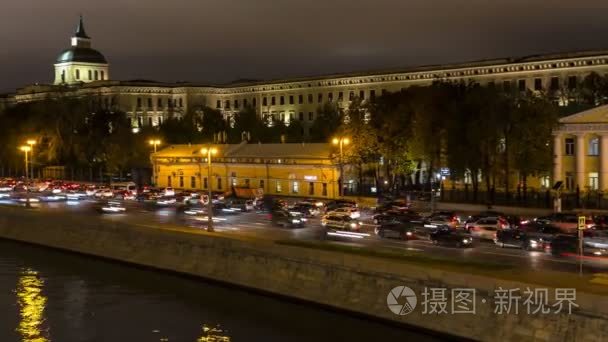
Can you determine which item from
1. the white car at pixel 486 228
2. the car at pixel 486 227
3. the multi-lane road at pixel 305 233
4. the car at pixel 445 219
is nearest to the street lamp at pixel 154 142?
the multi-lane road at pixel 305 233

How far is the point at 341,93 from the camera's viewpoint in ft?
532

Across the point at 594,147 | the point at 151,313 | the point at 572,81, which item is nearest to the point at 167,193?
the point at 594,147

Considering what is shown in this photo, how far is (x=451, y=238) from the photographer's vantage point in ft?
141

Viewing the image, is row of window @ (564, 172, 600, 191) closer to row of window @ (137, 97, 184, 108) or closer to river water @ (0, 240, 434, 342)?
river water @ (0, 240, 434, 342)

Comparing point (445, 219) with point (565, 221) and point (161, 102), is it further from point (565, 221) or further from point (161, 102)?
point (161, 102)

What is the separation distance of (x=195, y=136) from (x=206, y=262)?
81.3m

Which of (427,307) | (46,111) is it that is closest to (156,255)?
(427,307)

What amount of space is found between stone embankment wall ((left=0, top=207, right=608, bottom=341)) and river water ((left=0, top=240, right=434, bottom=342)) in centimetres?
66

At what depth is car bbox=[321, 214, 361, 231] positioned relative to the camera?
4878 cm

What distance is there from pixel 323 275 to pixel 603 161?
39992 mm

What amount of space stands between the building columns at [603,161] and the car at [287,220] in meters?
27.4

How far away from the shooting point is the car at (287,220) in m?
53.1

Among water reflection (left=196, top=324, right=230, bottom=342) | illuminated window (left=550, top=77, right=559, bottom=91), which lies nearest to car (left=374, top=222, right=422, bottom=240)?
water reflection (left=196, top=324, right=230, bottom=342)

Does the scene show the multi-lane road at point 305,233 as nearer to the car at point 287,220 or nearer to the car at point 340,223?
the car at point 287,220
